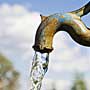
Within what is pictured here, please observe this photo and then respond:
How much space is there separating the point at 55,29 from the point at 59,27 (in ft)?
0.13

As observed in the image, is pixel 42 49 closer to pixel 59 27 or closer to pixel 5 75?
pixel 59 27

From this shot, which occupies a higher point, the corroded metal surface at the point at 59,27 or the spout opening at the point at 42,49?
the corroded metal surface at the point at 59,27

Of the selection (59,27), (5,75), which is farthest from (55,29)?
(5,75)

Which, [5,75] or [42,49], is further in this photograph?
A: [5,75]

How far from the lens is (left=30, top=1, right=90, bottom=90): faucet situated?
147 inches

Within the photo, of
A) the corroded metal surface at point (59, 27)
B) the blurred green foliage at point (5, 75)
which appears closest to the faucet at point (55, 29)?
the corroded metal surface at point (59, 27)

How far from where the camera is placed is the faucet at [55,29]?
3.74m

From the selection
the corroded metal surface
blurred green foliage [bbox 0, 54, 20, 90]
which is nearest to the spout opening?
the corroded metal surface

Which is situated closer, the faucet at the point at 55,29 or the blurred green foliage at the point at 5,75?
the faucet at the point at 55,29

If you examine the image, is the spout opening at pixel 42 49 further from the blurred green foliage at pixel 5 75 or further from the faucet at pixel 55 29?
the blurred green foliage at pixel 5 75

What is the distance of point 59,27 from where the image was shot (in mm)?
3812

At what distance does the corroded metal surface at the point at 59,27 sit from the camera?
12.3ft

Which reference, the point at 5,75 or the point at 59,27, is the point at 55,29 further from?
the point at 5,75

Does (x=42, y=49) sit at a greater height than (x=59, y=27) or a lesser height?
lesser
